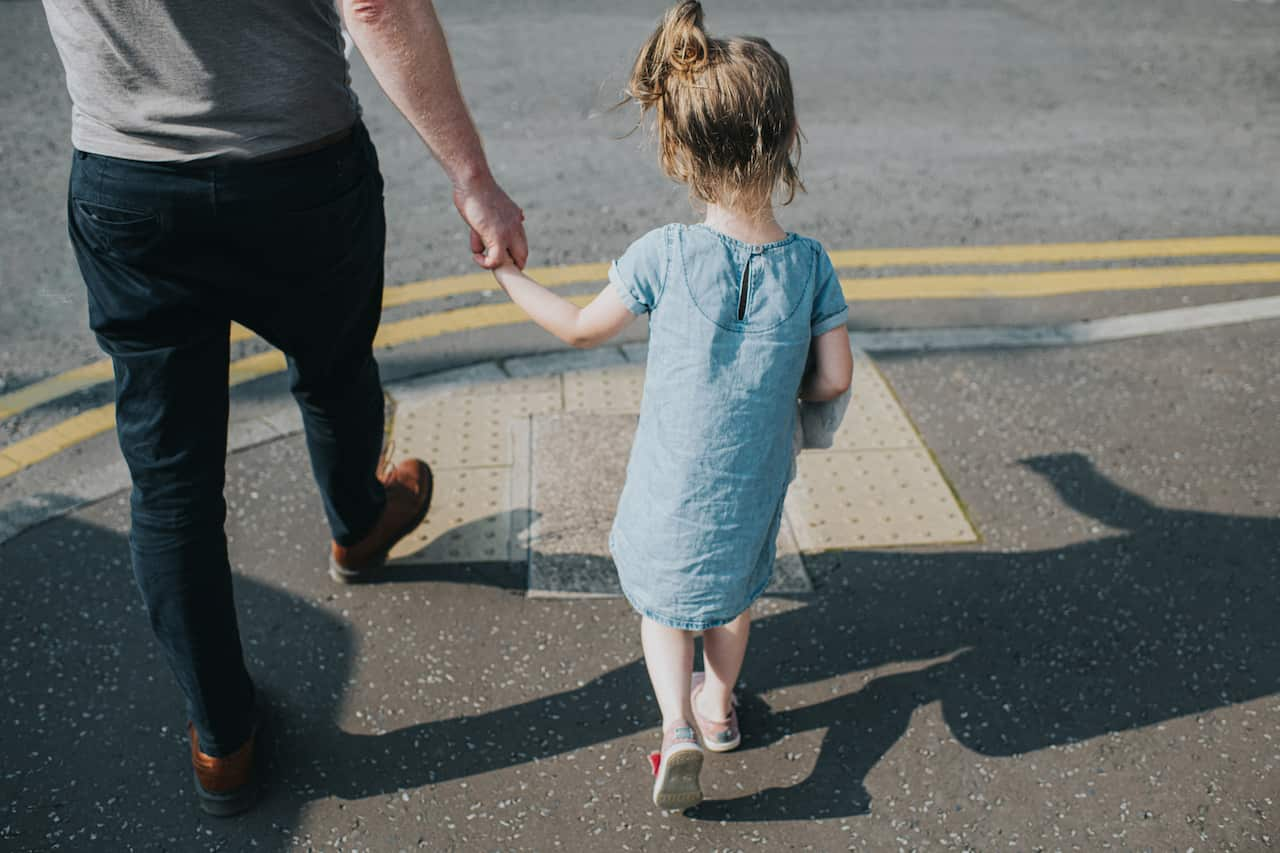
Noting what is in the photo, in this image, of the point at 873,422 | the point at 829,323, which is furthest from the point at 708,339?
the point at 873,422

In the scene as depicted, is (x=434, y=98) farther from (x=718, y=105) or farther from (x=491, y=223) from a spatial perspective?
(x=718, y=105)

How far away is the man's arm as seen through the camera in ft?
6.22

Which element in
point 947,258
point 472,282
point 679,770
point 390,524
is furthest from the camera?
point 947,258

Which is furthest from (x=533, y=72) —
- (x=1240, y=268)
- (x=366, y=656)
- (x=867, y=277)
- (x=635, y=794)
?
(x=635, y=794)

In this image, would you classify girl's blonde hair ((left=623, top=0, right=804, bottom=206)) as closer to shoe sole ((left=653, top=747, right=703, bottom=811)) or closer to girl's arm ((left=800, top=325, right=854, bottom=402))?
girl's arm ((left=800, top=325, right=854, bottom=402))

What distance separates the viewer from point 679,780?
2170mm

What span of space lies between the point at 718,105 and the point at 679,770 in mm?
1212

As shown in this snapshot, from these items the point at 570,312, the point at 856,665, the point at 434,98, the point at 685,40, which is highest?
the point at 685,40

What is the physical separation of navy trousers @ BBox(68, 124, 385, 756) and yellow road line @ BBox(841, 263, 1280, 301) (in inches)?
101

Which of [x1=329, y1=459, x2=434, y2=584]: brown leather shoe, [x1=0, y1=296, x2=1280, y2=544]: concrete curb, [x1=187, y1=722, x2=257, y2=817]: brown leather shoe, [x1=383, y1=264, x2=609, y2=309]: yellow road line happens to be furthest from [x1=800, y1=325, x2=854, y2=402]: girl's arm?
[x1=383, y1=264, x2=609, y2=309]: yellow road line

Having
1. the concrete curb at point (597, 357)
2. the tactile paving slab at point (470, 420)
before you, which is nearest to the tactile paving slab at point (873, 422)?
the concrete curb at point (597, 357)

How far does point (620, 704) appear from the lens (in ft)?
8.38

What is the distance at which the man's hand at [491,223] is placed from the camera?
2070 mm

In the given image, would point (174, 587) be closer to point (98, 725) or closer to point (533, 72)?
point (98, 725)
